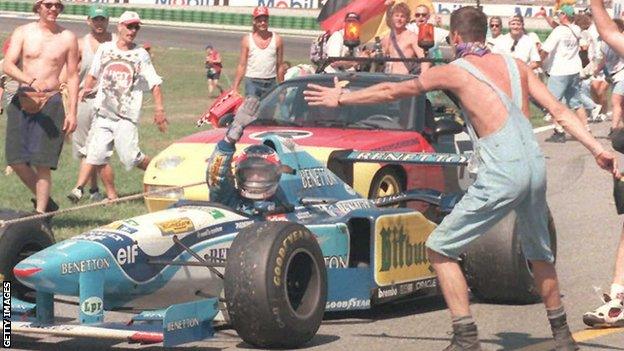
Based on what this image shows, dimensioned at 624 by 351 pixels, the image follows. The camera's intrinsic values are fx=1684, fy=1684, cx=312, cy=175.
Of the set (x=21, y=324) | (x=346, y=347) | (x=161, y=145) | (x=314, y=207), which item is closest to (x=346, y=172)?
(x=314, y=207)

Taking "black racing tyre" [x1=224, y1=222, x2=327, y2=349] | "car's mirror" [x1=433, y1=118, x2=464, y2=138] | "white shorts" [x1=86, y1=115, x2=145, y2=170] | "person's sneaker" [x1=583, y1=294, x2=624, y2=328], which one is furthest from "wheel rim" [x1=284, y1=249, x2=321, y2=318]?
"white shorts" [x1=86, y1=115, x2=145, y2=170]

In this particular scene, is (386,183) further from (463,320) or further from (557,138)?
(557,138)

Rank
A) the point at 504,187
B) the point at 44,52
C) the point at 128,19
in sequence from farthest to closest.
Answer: the point at 128,19 → the point at 44,52 → the point at 504,187

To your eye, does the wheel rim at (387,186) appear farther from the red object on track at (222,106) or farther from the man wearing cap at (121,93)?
the man wearing cap at (121,93)

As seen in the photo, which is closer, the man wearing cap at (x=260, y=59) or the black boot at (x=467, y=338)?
the black boot at (x=467, y=338)

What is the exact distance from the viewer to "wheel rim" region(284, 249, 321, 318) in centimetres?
895

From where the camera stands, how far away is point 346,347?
909cm

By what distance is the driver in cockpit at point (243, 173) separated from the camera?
951 centimetres

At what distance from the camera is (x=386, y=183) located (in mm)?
12781

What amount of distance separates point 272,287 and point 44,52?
544cm

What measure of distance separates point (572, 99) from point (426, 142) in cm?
951

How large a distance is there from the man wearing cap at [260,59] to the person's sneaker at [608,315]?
28.2 ft

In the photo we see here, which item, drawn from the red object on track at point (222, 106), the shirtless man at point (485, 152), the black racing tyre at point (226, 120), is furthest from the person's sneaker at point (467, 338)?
the black racing tyre at point (226, 120)

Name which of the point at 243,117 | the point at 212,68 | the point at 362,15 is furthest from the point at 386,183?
the point at 212,68
